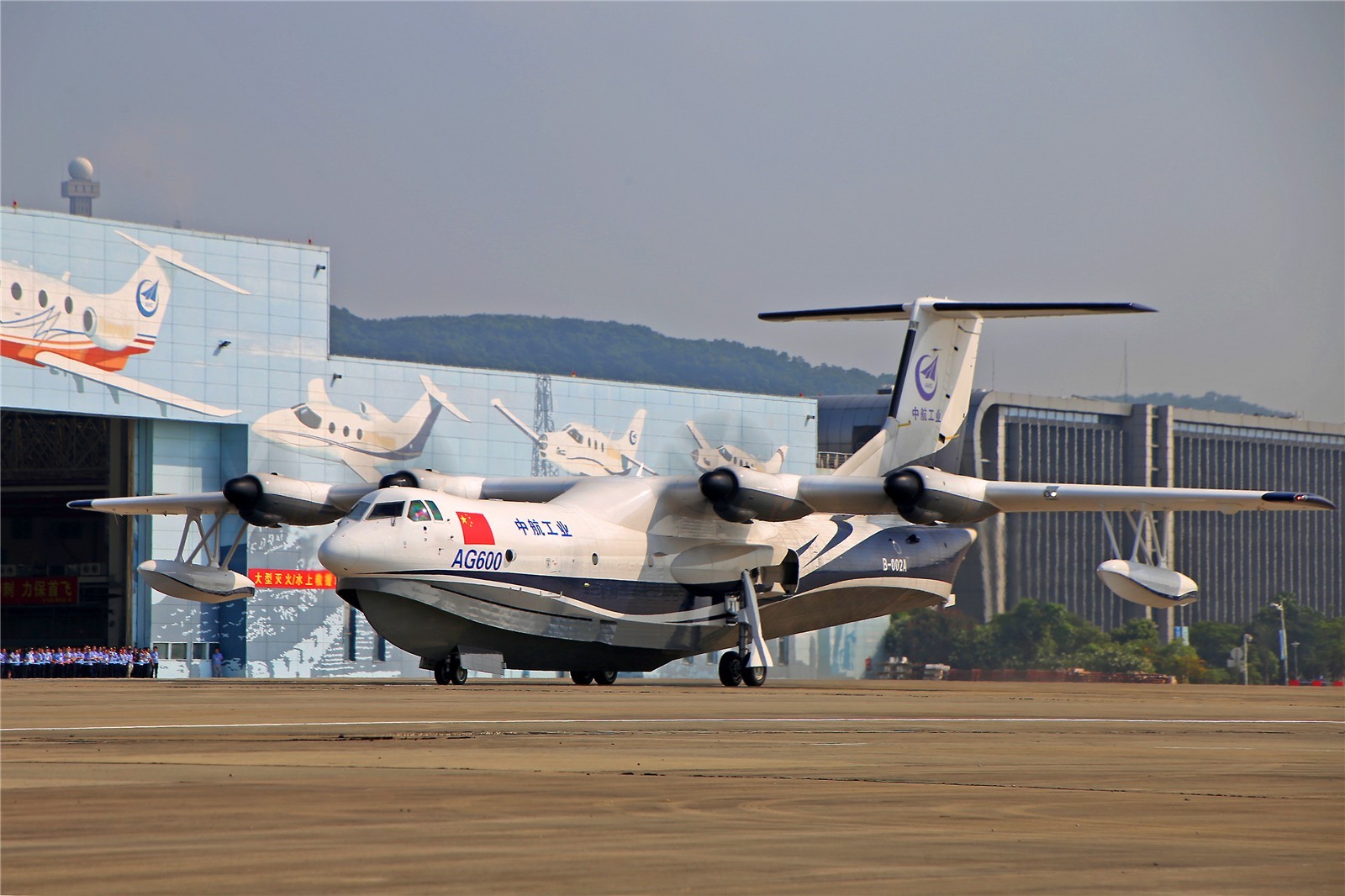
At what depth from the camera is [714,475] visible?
28.7 metres

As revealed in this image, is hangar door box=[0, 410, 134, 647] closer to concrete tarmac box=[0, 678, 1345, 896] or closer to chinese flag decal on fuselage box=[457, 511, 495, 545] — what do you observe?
chinese flag decal on fuselage box=[457, 511, 495, 545]

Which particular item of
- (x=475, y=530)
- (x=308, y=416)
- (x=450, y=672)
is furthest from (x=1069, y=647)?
(x=475, y=530)

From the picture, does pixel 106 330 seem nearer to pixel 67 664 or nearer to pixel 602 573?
pixel 67 664

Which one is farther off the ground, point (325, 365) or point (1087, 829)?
point (325, 365)

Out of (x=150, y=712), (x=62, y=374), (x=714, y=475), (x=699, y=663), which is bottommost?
(x=699, y=663)

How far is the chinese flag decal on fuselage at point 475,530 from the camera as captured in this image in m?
25.5

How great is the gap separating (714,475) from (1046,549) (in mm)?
87368

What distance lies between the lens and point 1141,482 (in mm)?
118875

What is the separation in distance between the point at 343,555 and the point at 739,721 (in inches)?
383

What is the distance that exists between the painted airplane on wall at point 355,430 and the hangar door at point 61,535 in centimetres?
579

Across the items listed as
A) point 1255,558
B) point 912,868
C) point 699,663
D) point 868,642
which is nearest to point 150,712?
point 912,868

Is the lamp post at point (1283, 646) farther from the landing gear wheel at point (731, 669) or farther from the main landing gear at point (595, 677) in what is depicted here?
the main landing gear at point (595, 677)

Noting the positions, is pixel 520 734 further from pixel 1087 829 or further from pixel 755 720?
pixel 1087 829

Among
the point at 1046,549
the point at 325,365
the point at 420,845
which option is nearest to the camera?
the point at 420,845
